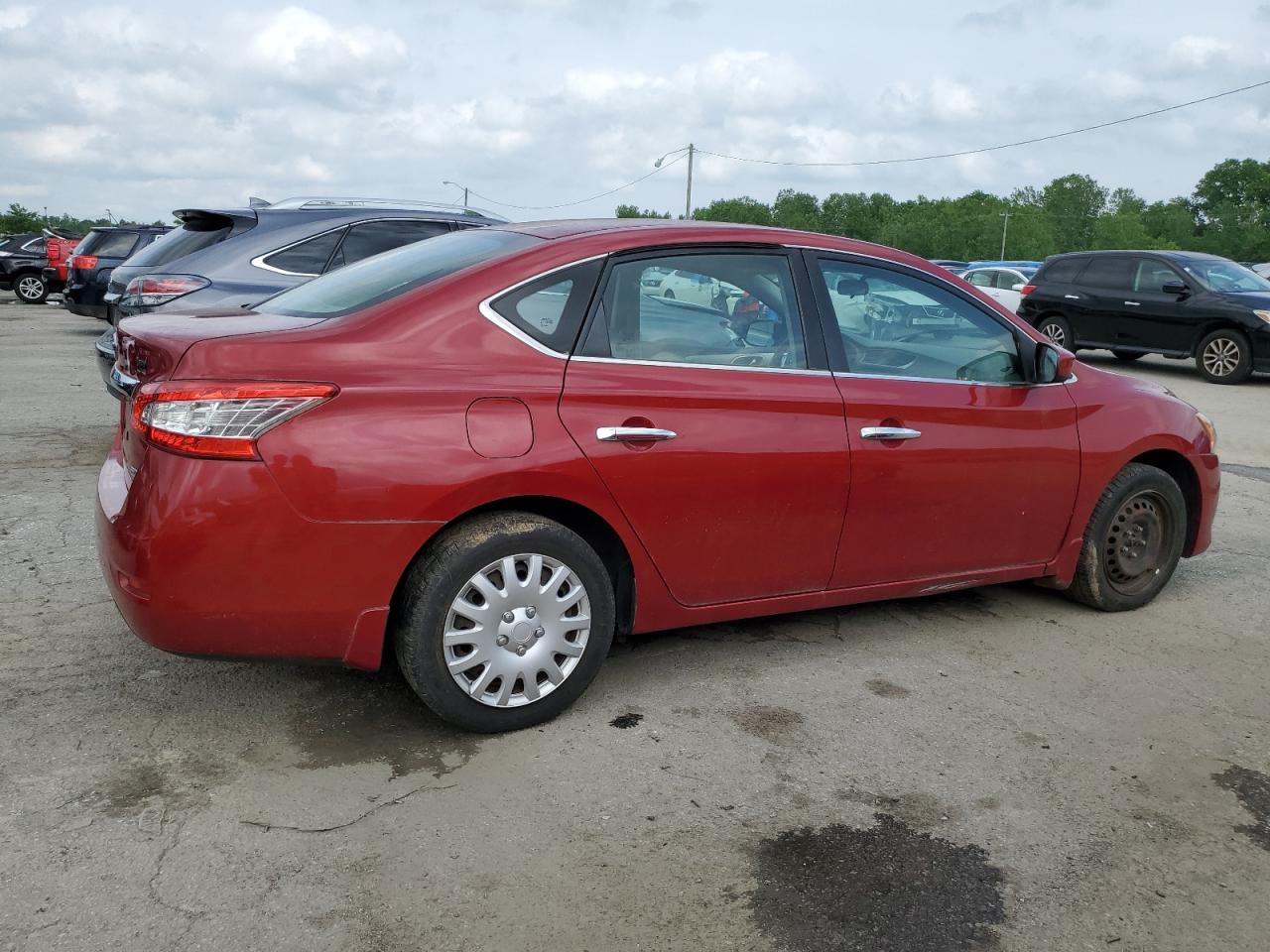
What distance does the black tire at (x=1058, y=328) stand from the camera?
54.7 feet

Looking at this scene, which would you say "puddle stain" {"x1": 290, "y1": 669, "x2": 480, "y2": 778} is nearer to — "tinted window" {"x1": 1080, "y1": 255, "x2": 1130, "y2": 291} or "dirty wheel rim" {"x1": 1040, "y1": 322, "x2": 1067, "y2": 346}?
"tinted window" {"x1": 1080, "y1": 255, "x2": 1130, "y2": 291}

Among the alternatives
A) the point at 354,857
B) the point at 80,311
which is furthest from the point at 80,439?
the point at 80,311

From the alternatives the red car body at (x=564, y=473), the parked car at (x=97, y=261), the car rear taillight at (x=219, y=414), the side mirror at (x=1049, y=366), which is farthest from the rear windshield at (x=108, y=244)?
the side mirror at (x=1049, y=366)

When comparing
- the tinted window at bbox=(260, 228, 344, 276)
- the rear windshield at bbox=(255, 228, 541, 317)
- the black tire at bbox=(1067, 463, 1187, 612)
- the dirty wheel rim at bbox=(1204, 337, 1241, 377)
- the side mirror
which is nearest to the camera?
the rear windshield at bbox=(255, 228, 541, 317)

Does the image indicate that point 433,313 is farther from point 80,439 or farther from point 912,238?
point 912,238

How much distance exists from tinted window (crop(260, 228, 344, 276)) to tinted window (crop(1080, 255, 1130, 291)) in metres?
11.7

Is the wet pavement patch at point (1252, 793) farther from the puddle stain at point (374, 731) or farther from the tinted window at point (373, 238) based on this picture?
the tinted window at point (373, 238)

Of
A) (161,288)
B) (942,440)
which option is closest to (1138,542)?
(942,440)

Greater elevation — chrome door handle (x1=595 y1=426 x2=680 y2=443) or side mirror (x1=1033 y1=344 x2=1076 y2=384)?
side mirror (x1=1033 y1=344 x2=1076 y2=384)

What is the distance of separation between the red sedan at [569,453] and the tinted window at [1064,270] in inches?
503

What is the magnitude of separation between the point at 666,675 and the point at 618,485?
886 mm

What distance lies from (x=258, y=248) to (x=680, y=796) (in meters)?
5.78

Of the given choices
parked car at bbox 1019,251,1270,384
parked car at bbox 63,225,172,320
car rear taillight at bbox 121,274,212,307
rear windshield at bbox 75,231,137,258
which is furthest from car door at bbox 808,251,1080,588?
rear windshield at bbox 75,231,137,258

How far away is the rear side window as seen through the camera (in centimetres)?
370
